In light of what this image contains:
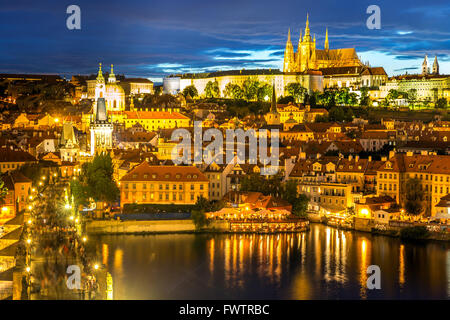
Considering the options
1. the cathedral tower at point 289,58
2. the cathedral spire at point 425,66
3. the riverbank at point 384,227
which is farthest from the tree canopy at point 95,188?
the cathedral spire at point 425,66

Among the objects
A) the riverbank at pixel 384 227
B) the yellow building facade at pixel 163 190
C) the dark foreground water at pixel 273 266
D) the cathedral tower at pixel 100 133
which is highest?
the cathedral tower at pixel 100 133

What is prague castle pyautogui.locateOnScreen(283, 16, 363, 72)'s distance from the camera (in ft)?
243

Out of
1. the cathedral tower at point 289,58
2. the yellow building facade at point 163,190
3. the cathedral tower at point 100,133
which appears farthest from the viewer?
the cathedral tower at point 289,58

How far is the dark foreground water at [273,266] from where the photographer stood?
16469 mm

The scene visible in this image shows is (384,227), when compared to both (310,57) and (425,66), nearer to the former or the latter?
(310,57)

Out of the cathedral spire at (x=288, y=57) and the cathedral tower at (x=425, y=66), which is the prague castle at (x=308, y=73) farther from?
the cathedral tower at (x=425, y=66)

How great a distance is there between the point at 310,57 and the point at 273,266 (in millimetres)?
57691

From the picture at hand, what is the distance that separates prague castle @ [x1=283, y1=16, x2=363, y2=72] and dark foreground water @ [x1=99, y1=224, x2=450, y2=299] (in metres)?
52.4

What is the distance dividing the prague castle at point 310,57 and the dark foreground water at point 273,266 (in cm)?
5244

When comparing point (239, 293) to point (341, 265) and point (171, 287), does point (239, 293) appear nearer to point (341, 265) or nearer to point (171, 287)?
point (171, 287)

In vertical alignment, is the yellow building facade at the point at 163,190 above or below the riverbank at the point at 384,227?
above

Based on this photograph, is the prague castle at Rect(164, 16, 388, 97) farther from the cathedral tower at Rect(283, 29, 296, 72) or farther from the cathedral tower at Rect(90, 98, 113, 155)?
the cathedral tower at Rect(90, 98, 113, 155)

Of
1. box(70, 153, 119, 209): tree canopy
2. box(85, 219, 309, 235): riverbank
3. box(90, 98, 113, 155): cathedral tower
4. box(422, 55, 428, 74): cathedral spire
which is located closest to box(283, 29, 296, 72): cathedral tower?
box(422, 55, 428, 74): cathedral spire
